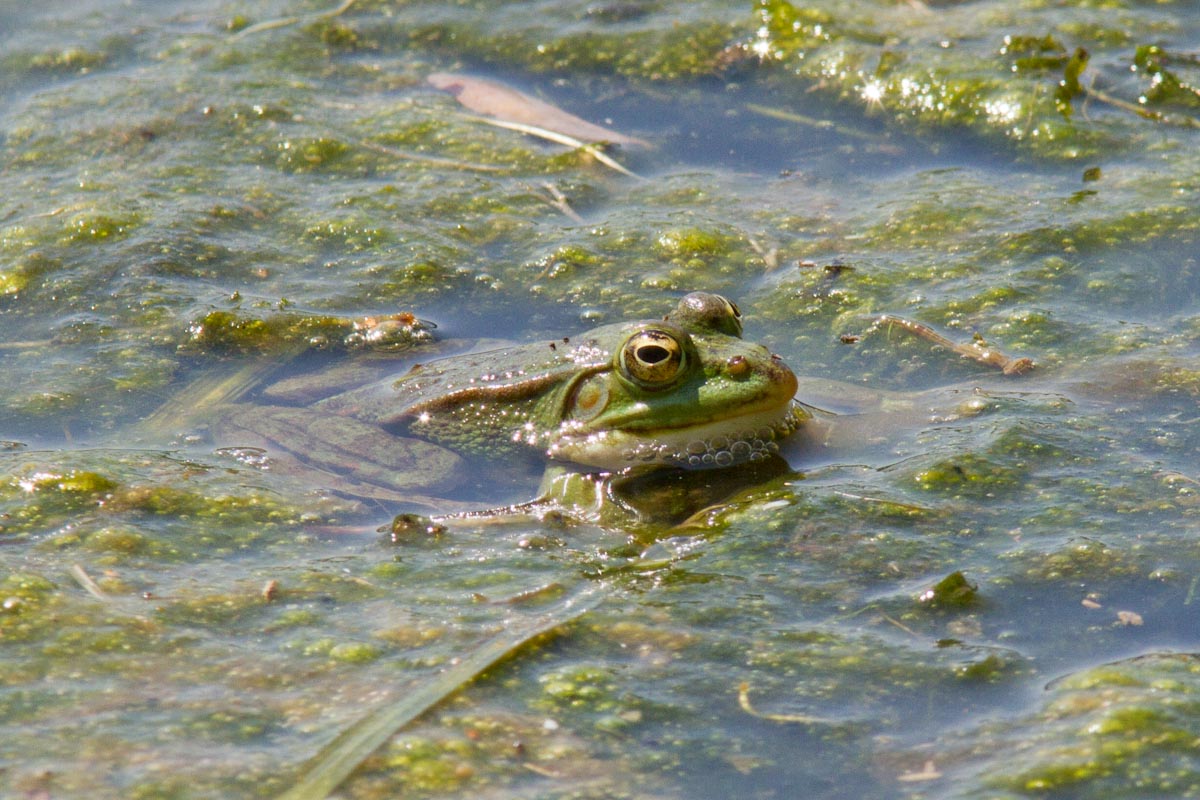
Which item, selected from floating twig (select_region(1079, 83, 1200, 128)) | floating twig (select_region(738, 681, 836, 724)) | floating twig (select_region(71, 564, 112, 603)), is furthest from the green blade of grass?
floating twig (select_region(1079, 83, 1200, 128))

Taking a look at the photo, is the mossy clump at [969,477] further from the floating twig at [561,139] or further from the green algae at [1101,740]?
the floating twig at [561,139]

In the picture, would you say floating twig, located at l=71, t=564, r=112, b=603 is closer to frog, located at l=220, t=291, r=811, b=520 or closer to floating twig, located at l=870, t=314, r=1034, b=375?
frog, located at l=220, t=291, r=811, b=520

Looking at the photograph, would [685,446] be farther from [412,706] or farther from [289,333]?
[289,333]

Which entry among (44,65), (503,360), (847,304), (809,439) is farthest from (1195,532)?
(44,65)

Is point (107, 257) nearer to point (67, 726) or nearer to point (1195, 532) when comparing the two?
point (67, 726)

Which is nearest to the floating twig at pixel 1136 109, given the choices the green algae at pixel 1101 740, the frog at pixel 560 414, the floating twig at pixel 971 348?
the floating twig at pixel 971 348

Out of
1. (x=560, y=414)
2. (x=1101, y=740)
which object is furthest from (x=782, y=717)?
(x=560, y=414)
